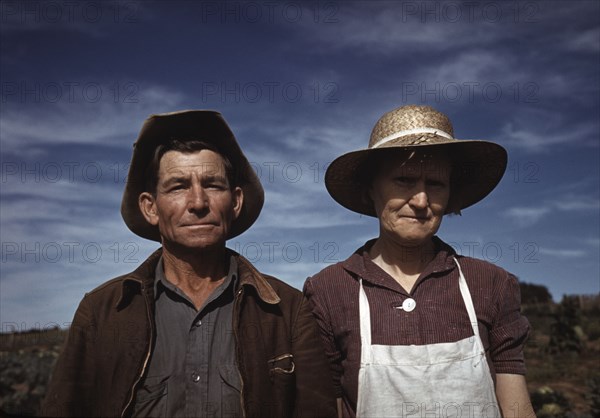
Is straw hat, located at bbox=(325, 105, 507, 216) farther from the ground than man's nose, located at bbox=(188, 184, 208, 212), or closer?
farther from the ground

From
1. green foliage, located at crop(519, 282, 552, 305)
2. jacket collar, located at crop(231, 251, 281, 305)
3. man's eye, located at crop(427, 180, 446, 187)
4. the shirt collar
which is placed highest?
green foliage, located at crop(519, 282, 552, 305)

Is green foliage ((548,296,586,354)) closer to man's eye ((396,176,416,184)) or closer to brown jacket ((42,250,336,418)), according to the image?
man's eye ((396,176,416,184))

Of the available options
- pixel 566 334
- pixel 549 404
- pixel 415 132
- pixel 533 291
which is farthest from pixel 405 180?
pixel 533 291

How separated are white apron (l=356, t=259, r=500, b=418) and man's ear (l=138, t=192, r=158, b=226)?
142 centimetres

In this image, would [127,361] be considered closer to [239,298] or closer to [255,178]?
[239,298]

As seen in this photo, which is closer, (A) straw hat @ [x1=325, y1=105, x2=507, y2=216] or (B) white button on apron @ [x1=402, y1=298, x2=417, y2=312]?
(B) white button on apron @ [x1=402, y1=298, x2=417, y2=312]

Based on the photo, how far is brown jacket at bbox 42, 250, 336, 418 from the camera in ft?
8.41

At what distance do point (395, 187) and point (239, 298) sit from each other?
3.59 ft

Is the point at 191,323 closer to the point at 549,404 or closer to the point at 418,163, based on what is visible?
the point at 418,163

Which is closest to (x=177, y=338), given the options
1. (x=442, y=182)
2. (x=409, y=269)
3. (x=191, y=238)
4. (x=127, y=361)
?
(x=127, y=361)

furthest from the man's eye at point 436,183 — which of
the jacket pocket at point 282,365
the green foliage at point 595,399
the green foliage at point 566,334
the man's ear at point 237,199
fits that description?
the green foliage at point 566,334

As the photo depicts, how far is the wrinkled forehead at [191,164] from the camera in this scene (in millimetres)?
2822

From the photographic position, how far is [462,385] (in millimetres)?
2811

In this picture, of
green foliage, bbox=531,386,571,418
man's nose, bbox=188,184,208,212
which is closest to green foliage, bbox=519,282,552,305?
green foliage, bbox=531,386,571,418
